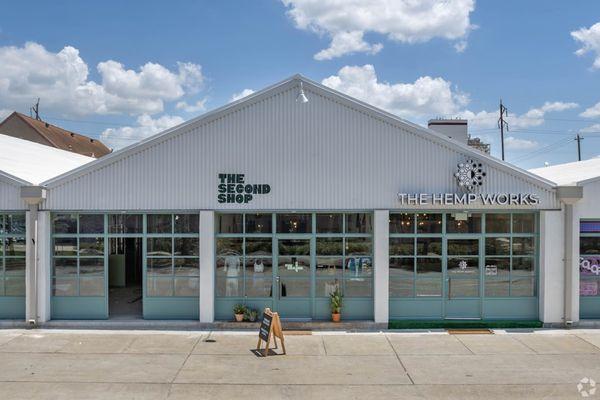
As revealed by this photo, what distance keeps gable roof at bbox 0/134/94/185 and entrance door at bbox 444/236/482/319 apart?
1075 centimetres

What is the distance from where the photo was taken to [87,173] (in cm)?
1348

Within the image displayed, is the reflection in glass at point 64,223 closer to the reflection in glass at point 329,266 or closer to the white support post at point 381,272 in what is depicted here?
the reflection in glass at point 329,266

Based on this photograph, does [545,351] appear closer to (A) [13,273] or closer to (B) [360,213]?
(B) [360,213]

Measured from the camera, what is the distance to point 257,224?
13797 mm

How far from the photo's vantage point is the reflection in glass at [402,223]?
13742 mm

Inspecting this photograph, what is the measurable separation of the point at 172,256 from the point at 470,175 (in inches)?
305

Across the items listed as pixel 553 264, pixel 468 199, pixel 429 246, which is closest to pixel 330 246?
pixel 429 246

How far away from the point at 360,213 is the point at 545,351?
517 cm

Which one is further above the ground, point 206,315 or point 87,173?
point 87,173

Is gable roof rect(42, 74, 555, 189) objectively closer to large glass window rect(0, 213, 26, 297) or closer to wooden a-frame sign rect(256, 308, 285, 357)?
large glass window rect(0, 213, 26, 297)

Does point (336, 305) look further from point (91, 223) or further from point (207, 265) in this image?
point (91, 223)

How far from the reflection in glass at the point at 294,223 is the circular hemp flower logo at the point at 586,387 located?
6753mm

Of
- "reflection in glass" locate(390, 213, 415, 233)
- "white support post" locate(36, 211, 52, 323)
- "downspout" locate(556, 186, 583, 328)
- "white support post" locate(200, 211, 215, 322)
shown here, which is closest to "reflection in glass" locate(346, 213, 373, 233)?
"reflection in glass" locate(390, 213, 415, 233)

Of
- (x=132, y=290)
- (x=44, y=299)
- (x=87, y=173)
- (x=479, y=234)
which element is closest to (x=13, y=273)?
(x=44, y=299)
